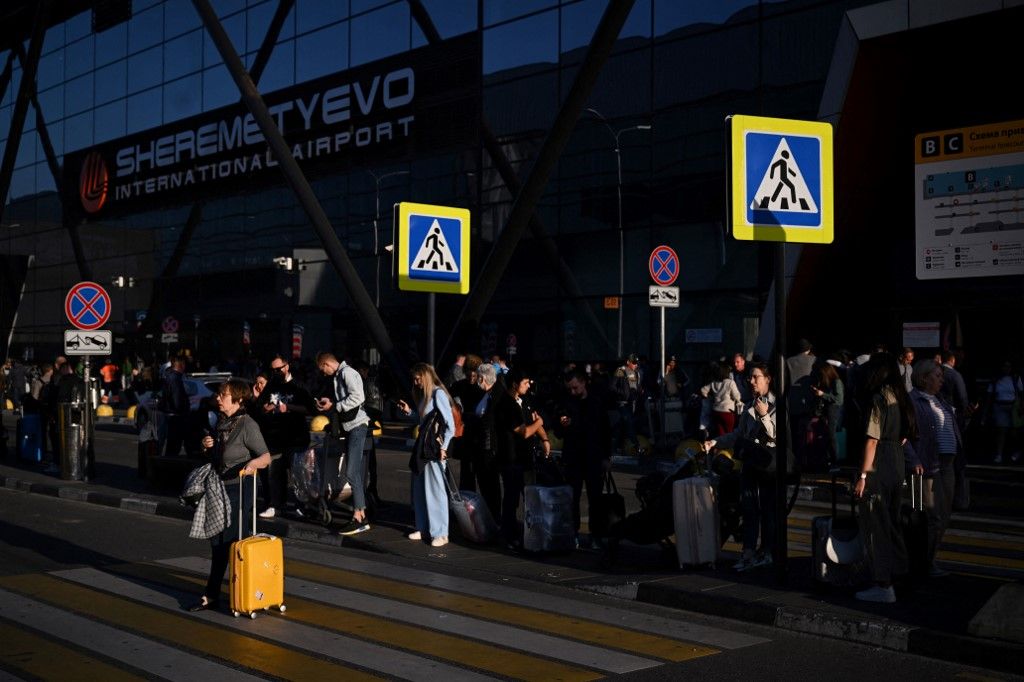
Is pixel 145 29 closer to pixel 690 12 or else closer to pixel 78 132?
pixel 78 132

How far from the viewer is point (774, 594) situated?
29.5 ft

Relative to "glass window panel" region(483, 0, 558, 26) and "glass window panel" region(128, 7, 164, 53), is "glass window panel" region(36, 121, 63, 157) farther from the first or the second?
"glass window panel" region(483, 0, 558, 26)

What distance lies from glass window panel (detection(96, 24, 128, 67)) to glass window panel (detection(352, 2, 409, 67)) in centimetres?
1513

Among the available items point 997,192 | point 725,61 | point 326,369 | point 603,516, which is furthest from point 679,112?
point 603,516

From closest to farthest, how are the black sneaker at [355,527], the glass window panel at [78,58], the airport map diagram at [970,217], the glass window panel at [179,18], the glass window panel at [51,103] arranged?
the black sneaker at [355,527], the airport map diagram at [970,217], the glass window panel at [179,18], the glass window panel at [78,58], the glass window panel at [51,103]

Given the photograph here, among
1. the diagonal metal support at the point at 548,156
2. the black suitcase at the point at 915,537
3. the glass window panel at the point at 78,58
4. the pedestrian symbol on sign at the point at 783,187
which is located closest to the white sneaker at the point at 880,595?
the black suitcase at the point at 915,537

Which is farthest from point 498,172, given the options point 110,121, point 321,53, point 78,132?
point 78,132

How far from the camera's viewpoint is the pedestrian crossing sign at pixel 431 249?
13484 millimetres

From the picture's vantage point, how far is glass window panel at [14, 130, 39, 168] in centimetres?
5288

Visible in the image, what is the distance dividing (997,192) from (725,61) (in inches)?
330

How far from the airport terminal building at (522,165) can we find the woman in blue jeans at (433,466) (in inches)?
83.5

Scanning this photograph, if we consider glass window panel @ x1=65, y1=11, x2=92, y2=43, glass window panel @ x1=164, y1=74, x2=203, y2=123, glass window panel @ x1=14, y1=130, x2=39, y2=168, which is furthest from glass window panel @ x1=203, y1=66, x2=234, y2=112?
glass window panel @ x1=14, y1=130, x2=39, y2=168

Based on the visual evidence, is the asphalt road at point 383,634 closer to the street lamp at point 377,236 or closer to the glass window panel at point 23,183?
the street lamp at point 377,236

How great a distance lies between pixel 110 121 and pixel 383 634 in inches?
1702
